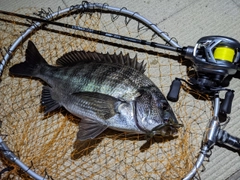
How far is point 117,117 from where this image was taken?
1941mm

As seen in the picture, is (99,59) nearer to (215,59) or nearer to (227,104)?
(215,59)

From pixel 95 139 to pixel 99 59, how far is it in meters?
0.56

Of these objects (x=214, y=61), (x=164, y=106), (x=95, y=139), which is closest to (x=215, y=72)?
(x=214, y=61)

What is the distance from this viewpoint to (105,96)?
77.0 inches

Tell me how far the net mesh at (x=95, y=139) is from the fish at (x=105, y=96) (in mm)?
187

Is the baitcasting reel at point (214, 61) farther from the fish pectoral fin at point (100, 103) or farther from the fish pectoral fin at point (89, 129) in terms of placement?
the fish pectoral fin at point (89, 129)

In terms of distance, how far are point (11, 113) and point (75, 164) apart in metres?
0.63

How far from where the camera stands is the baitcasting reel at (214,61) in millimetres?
1903

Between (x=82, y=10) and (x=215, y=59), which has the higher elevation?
(x=82, y=10)

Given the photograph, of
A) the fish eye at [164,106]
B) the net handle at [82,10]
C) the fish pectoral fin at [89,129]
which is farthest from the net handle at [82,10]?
the fish pectoral fin at [89,129]

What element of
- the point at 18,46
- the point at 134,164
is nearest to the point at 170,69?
the point at 134,164

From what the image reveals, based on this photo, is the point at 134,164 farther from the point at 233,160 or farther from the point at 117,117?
the point at 233,160

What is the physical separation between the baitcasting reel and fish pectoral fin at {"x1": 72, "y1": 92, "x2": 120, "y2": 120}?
0.54 m

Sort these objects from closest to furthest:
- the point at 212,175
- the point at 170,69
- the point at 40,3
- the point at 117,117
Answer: the point at 117,117, the point at 212,175, the point at 170,69, the point at 40,3
